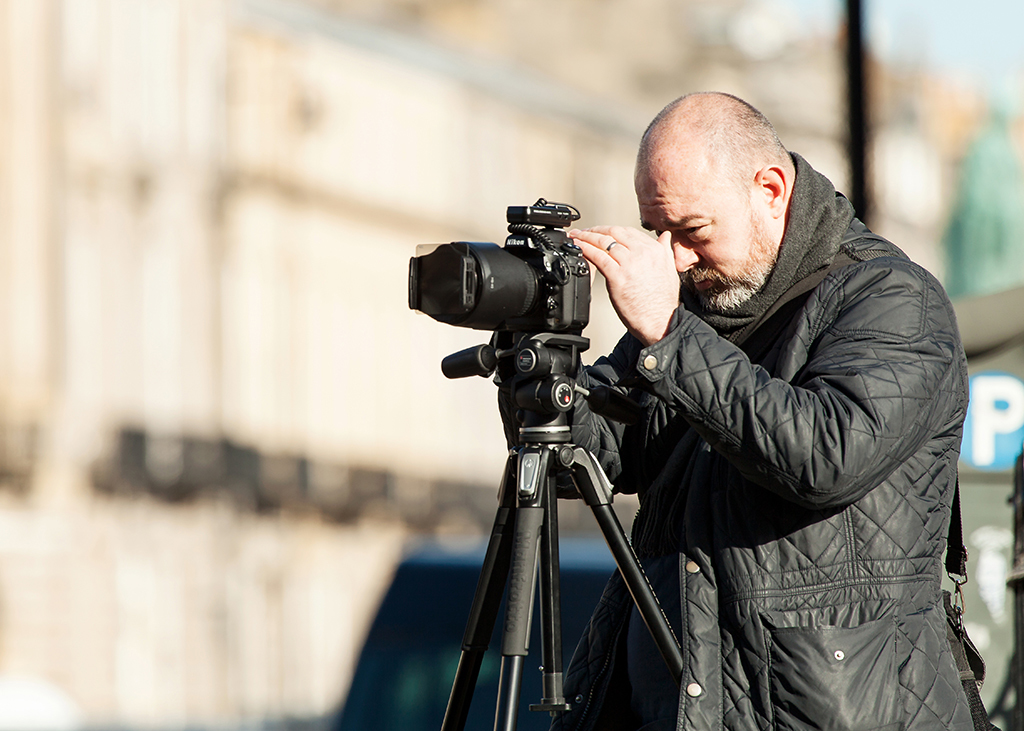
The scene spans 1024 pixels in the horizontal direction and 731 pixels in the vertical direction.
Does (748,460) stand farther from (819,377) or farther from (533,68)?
(533,68)

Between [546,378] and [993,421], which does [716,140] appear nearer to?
[546,378]

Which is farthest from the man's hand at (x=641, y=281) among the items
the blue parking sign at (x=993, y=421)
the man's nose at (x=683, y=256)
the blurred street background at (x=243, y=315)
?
the blurred street background at (x=243, y=315)

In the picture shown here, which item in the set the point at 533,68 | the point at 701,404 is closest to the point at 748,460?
the point at 701,404

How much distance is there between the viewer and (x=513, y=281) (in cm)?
213

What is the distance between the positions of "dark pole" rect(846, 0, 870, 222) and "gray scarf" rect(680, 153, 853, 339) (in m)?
2.21

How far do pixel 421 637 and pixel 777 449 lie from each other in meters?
1.95

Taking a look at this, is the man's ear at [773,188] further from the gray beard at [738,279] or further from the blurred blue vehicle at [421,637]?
the blurred blue vehicle at [421,637]

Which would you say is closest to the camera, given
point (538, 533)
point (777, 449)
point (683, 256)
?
point (777, 449)

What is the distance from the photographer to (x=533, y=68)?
20469 mm

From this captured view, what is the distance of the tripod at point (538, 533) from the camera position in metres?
2.06

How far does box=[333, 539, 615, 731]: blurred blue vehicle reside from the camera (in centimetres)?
352

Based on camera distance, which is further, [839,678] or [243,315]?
[243,315]

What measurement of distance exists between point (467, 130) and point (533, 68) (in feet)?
8.10

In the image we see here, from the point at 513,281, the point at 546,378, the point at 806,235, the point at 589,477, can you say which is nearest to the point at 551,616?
the point at 589,477
